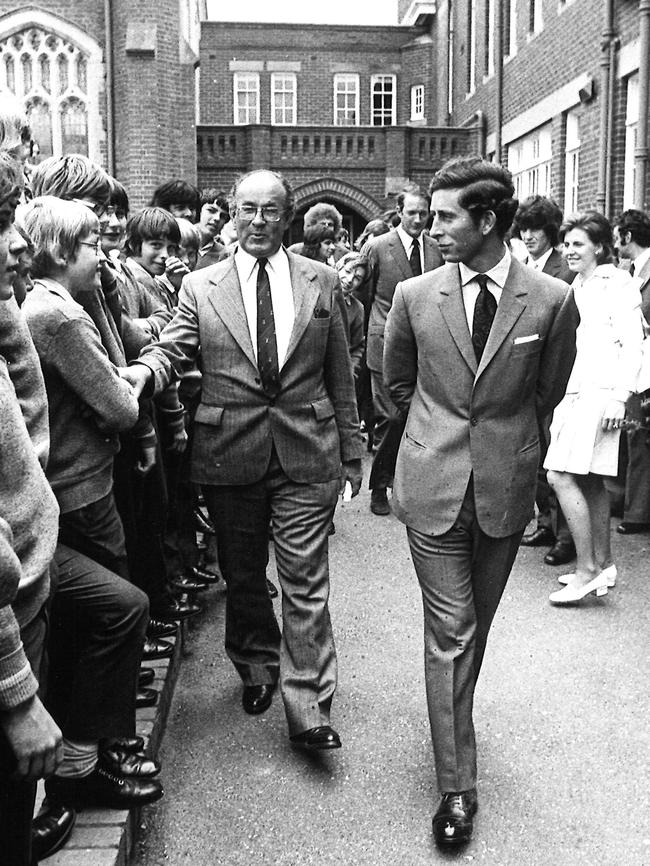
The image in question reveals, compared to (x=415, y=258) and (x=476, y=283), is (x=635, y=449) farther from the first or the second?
(x=476, y=283)

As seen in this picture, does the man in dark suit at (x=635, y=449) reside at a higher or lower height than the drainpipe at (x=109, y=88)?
lower

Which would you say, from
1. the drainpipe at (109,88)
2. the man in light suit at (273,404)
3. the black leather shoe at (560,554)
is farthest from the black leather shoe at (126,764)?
the drainpipe at (109,88)

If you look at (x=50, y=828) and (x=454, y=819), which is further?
(x=454, y=819)

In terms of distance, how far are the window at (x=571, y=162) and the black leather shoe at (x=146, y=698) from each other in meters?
15.0

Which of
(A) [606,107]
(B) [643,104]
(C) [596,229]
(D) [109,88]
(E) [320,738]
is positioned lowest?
(E) [320,738]

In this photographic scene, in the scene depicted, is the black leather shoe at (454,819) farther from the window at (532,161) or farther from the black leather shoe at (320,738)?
the window at (532,161)

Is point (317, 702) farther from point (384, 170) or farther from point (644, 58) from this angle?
point (384, 170)

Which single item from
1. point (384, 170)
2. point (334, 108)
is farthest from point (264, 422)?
point (334, 108)

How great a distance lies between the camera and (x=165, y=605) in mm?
5059

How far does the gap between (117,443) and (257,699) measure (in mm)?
1566

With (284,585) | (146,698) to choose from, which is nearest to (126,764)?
(146,698)

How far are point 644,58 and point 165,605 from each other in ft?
38.2

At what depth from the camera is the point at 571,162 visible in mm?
18375

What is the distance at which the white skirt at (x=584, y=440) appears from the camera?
6.33 meters
